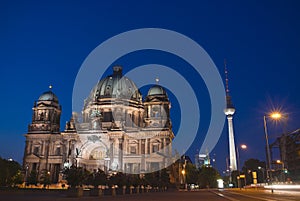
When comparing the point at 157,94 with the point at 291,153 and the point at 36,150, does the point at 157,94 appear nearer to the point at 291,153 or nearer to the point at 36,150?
the point at 36,150

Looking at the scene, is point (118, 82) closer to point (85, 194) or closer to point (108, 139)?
point (108, 139)

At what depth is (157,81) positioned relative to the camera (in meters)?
84.9

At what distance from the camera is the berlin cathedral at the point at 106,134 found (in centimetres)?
6806

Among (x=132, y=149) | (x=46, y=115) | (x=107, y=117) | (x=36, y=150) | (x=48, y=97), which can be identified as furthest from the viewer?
(x=48, y=97)

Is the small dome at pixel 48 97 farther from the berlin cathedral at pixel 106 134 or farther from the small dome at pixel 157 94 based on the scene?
the small dome at pixel 157 94

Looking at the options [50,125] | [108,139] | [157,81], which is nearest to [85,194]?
[108,139]

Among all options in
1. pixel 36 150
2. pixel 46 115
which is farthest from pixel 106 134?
pixel 46 115

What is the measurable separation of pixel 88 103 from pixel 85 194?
58.1 metres

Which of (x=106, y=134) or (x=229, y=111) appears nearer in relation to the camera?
(x=106, y=134)

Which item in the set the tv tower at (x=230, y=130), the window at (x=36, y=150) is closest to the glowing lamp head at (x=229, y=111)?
the tv tower at (x=230, y=130)

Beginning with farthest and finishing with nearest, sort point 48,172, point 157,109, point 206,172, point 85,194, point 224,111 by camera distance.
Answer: point 224,111
point 206,172
point 157,109
point 48,172
point 85,194

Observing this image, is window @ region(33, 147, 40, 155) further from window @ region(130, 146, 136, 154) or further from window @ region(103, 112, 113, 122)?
window @ region(130, 146, 136, 154)

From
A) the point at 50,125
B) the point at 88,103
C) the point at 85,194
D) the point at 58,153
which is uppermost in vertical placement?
the point at 88,103

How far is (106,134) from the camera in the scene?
70938 mm
